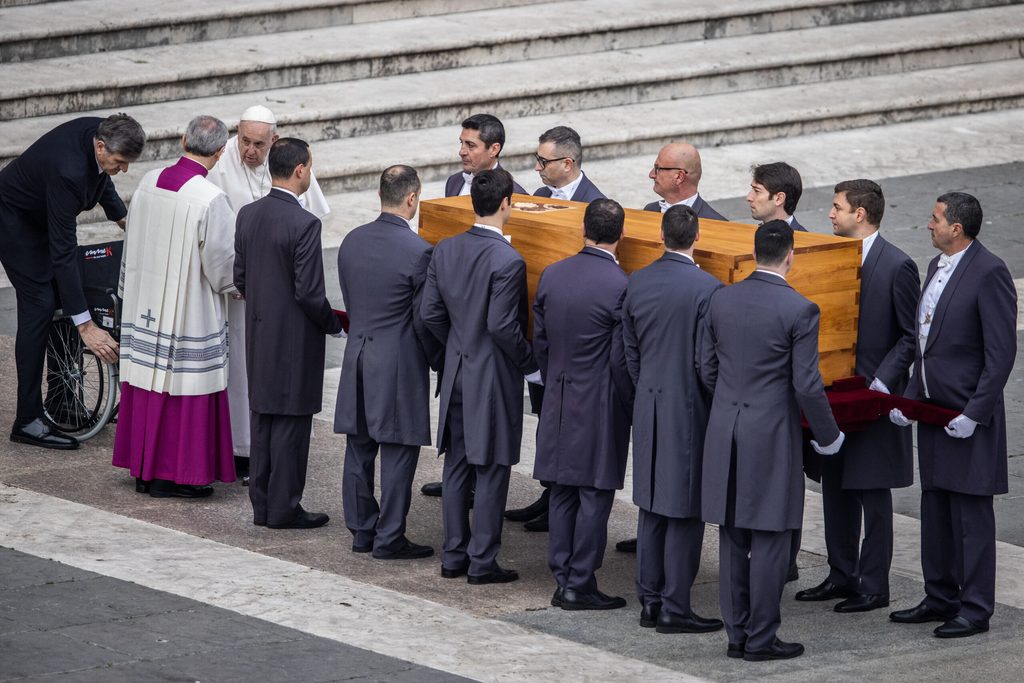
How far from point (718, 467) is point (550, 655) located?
97 centimetres

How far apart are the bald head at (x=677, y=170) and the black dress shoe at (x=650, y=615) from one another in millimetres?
1928

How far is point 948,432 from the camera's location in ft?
21.7

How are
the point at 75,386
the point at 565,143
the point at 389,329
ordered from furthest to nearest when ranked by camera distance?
the point at 75,386 < the point at 565,143 < the point at 389,329

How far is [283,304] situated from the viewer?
7.60m

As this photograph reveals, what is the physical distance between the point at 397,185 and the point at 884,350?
217cm

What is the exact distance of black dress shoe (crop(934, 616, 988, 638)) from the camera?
6.61 meters

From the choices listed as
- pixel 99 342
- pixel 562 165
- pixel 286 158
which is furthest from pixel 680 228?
pixel 99 342

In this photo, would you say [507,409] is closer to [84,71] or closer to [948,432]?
[948,432]

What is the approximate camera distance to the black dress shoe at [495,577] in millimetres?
7153

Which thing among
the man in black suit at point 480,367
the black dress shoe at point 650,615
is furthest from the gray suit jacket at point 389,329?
the black dress shoe at point 650,615

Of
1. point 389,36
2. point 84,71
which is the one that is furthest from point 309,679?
point 389,36

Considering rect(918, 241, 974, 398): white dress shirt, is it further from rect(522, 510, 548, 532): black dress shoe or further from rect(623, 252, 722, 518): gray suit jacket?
rect(522, 510, 548, 532): black dress shoe

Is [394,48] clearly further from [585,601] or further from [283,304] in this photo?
[585,601]

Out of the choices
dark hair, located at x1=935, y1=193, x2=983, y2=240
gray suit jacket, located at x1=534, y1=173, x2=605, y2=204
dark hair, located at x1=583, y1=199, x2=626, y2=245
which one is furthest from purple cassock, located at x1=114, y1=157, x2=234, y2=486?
dark hair, located at x1=935, y1=193, x2=983, y2=240
